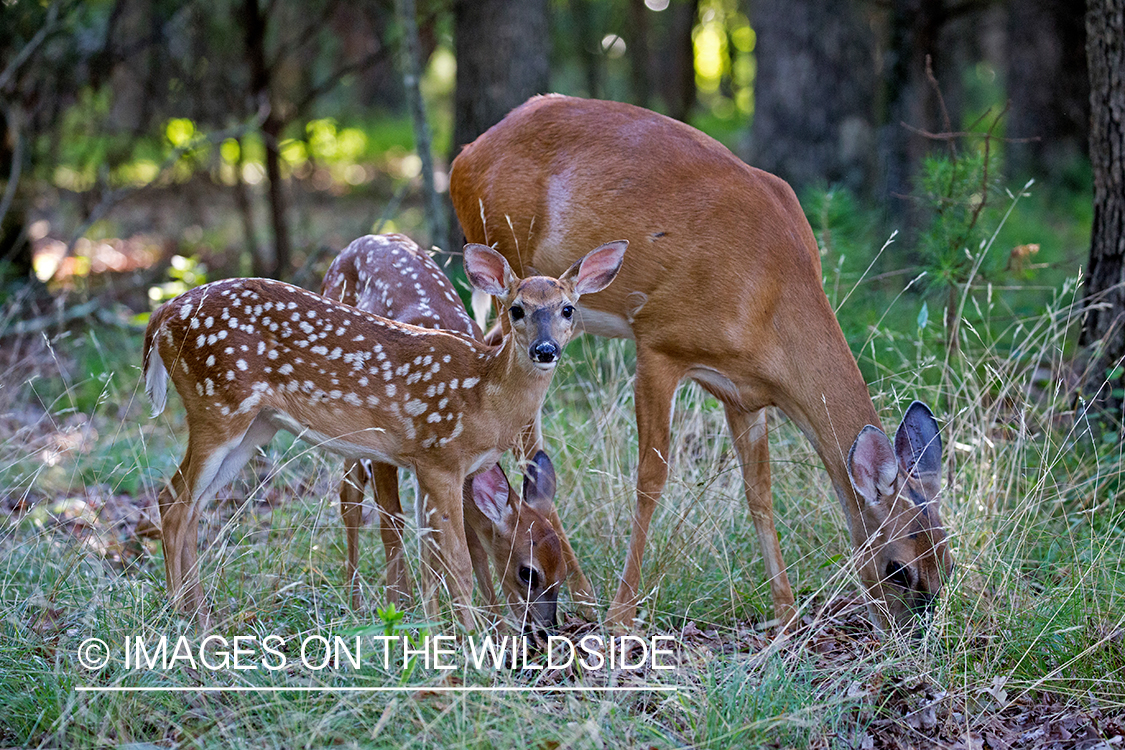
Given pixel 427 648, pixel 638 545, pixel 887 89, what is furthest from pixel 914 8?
pixel 427 648

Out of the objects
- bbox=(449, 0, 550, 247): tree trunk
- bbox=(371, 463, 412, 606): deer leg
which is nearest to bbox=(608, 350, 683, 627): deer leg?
bbox=(371, 463, 412, 606): deer leg

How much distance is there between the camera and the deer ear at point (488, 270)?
13.6ft

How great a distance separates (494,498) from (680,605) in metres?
0.92

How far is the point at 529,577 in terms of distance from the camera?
4.27m

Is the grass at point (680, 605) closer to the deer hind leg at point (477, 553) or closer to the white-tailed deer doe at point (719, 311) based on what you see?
the white-tailed deer doe at point (719, 311)

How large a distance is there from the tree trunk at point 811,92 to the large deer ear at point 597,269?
17.4 feet

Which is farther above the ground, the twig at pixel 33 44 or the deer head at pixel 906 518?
the twig at pixel 33 44

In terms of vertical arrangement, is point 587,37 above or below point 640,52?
above

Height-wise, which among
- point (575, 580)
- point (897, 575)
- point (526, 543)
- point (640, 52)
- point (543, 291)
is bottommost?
point (640, 52)

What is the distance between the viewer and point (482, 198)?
5.00 meters

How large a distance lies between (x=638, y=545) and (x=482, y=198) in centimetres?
173

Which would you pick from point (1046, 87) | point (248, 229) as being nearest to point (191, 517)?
point (248, 229)

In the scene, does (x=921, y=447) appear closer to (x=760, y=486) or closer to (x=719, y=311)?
(x=760, y=486)

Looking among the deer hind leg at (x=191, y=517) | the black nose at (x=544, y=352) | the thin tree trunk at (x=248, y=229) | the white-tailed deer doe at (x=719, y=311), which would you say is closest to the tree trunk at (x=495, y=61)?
the thin tree trunk at (x=248, y=229)
